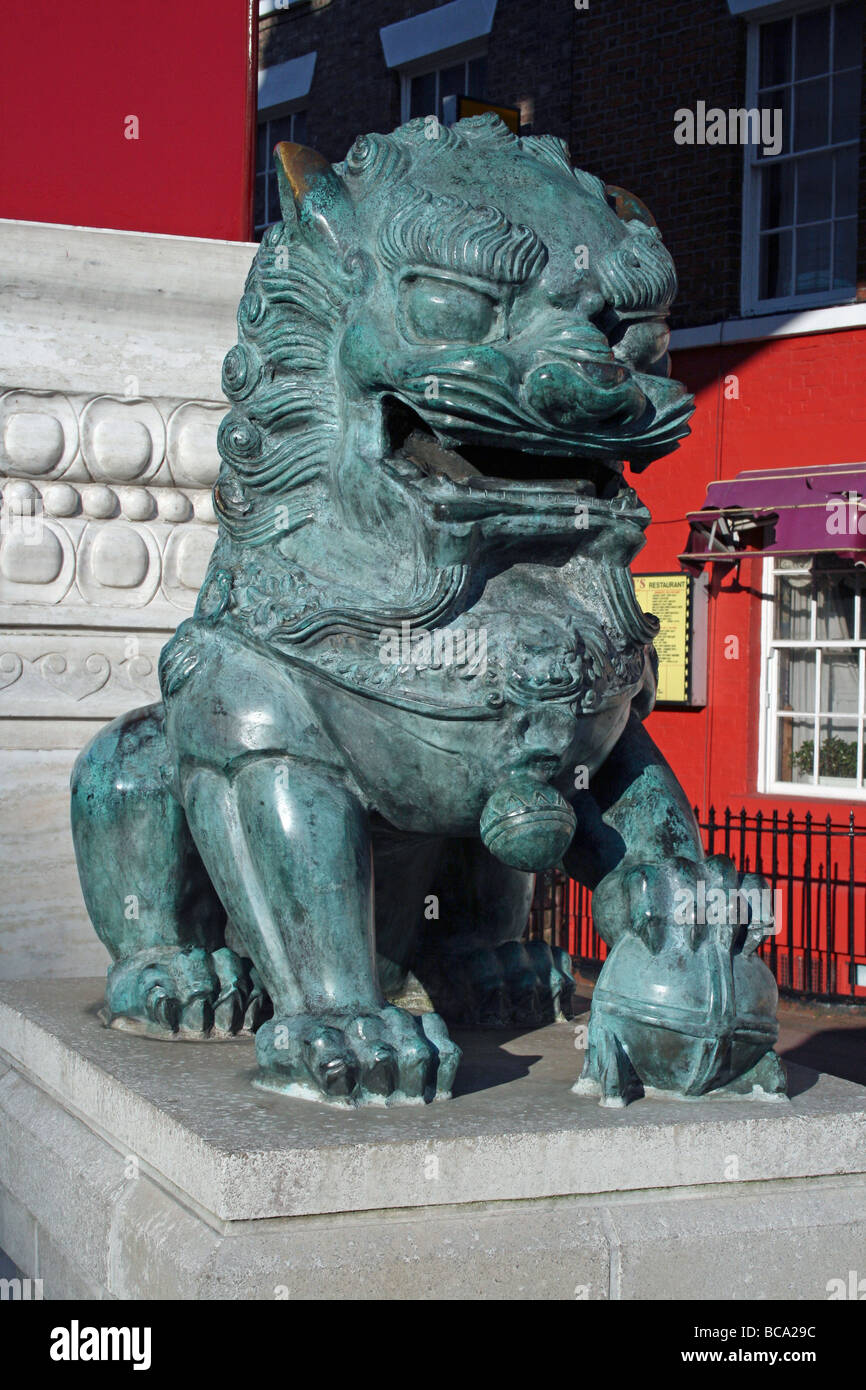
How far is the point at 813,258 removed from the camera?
37.5 feet

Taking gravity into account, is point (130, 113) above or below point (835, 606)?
above

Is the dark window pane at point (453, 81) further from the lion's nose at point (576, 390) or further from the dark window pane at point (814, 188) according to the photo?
the lion's nose at point (576, 390)

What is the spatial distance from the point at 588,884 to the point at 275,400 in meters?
0.93

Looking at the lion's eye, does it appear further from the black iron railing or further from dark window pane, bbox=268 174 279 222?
dark window pane, bbox=268 174 279 222

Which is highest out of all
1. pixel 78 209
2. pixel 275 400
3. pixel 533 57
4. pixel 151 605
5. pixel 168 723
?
pixel 533 57

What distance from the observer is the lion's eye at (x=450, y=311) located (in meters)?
2.30

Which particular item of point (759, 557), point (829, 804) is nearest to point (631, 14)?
point (759, 557)

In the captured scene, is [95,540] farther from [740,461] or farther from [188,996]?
[740,461]

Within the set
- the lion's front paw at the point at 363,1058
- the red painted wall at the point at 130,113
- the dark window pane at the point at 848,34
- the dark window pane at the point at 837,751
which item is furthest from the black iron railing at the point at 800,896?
the lion's front paw at the point at 363,1058

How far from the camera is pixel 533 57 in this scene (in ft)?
41.7

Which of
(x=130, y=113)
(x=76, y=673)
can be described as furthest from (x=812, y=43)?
(x=76, y=673)

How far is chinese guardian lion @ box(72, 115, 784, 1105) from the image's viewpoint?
7.57ft

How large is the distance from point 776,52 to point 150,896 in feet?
34.0

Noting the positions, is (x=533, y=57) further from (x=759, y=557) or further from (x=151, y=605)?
(x=151, y=605)
